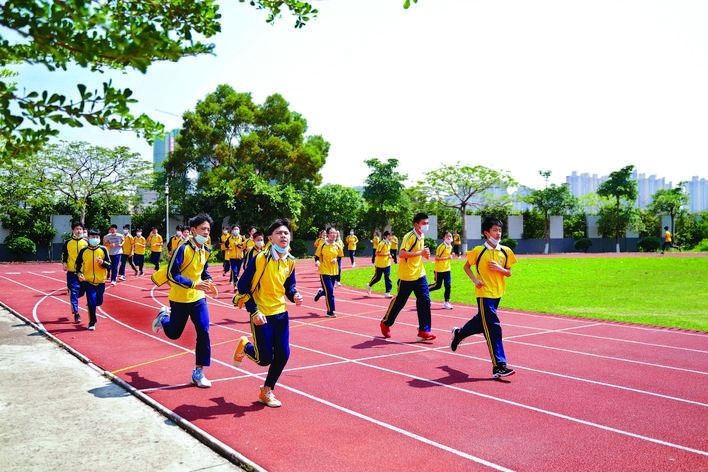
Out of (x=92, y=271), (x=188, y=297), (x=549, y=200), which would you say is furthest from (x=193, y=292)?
(x=549, y=200)

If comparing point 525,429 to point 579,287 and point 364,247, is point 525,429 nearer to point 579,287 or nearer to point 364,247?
point 579,287

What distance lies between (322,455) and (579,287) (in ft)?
54.5

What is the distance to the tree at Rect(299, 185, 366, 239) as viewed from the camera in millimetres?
39594

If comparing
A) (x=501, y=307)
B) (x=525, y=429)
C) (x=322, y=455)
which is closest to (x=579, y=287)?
(x=501, y=307)

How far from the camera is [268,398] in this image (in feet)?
19.5

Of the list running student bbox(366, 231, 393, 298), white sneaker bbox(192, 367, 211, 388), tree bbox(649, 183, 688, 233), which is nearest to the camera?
white sneaker bbox(192, 367, 211, 388)

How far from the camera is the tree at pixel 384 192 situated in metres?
41.5

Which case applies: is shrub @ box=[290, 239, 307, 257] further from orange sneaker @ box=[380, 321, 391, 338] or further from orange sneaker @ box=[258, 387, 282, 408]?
orange sneaker @ box=[258, 387, 282, 408]

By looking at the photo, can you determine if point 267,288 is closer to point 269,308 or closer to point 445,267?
point 269,308

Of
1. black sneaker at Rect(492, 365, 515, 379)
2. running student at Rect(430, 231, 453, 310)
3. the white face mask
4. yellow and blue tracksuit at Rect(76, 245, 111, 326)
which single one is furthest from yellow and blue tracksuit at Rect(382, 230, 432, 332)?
yellow and blue tracksuit at Rect(76, 245, 111, 326)

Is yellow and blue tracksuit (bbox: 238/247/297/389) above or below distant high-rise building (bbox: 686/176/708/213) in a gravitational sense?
below

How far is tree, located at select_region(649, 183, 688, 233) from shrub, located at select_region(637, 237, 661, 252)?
6.05 m

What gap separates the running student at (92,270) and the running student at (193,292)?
388 cm

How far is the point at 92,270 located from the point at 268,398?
19.4 ft
